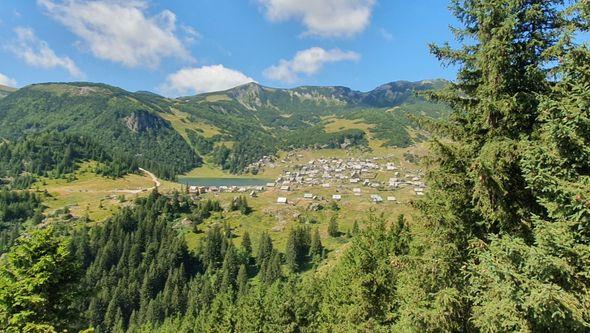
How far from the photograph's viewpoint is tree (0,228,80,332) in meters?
16.2

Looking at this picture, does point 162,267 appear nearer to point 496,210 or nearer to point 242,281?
point 242,281

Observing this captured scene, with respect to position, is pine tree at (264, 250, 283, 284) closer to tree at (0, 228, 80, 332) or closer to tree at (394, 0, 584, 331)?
tree at (0, 228, 80, 332)

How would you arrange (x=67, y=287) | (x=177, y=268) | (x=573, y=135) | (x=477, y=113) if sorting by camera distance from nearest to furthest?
1. (x=573, y=135)
2. (x=477, y=113)
3. (x=67, y=287)
4. (x=177, y=268)

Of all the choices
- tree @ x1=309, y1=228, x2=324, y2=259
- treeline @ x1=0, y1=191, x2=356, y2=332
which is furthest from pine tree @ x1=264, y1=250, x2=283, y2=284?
tree @ x1=309, y1=228, x2=324, y2=259

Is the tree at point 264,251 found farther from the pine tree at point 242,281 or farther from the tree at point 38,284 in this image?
the tree at point 38,284

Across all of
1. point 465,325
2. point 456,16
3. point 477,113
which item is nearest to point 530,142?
point 477,113

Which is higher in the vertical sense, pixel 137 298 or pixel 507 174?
pixel 507 174

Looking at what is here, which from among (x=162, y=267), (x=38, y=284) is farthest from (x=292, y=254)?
(x=38, y=284)

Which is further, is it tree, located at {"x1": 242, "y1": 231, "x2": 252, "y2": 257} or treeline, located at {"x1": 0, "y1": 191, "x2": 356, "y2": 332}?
tree, located at {"x1": 242, "y1": 231, "x2": 252, "y2": 257}

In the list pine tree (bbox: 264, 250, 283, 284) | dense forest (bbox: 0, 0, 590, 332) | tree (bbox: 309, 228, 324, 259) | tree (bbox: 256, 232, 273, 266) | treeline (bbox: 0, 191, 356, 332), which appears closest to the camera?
dense forest (bbox: 0, 0, 590, 332)

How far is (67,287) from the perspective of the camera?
1812cm

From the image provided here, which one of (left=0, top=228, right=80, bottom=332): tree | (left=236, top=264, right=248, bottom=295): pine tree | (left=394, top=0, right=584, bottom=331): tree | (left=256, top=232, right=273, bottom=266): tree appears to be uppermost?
(left=394, top=0, right=584, bottom=331): tree

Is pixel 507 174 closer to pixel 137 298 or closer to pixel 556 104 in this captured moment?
pixel 556 104

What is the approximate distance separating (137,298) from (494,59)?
145898 millimetres
